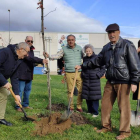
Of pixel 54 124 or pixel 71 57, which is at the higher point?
pixel 71 57

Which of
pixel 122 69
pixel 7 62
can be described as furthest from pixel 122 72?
pixel 7 62

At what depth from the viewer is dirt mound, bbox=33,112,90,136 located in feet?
13.5

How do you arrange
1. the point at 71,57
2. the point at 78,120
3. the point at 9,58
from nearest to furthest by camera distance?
the point at 9,58
the point at 78,120
the point at 71,57

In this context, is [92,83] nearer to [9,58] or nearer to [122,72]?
[122,72]

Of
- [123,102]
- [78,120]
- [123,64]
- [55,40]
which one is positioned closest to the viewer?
[123,64]

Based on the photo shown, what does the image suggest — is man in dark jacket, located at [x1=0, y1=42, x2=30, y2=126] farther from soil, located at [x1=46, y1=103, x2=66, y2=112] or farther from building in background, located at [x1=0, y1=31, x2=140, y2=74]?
building in background, located at [x1=0, y1=31, x2=140, y2=74]

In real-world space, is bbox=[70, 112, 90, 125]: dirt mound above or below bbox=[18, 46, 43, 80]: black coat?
below

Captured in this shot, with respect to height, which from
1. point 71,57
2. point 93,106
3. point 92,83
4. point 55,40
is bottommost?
point 93,106

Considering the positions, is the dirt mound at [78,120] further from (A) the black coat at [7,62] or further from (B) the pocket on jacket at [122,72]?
(A) the black coat at [7,62]

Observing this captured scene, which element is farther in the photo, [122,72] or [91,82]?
[91,82]

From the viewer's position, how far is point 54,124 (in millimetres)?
4395

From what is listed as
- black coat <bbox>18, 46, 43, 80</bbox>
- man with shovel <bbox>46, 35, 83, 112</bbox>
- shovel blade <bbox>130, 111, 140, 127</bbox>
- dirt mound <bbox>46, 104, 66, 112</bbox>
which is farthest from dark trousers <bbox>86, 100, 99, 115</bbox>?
black coat <bbox>18, 46, 43, 80</bbox>

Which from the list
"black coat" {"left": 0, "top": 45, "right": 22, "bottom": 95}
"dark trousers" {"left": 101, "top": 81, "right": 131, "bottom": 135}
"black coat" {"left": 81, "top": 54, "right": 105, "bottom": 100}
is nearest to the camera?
"dark trousers" {"left": 101, "top": 81, "right": 131, "bottom": 135}

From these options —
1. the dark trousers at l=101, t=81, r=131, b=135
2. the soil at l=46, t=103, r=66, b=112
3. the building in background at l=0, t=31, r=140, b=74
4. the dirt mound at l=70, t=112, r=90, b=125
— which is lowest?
the soil at l=46, t=103, r=66, b=112
